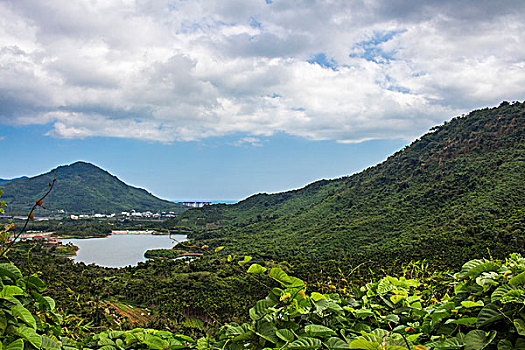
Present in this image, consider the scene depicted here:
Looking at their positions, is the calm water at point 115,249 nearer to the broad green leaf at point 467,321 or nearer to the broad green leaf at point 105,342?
the broad green leaf at point 105,342

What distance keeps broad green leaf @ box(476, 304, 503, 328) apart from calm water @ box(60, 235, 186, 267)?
25.3 m

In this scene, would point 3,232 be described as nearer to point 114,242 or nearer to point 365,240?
point 365,240

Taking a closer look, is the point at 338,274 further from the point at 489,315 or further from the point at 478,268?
the point at 489,315

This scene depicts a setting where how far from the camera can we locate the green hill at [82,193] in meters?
86.4

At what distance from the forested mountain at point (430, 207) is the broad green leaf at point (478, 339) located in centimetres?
1615

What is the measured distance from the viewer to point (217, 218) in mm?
63000

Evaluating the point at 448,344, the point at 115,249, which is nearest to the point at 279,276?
the point at 448,344

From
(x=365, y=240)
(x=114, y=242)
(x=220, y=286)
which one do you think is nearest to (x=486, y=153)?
(x=365, y=240)

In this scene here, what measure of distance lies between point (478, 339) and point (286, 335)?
55cm

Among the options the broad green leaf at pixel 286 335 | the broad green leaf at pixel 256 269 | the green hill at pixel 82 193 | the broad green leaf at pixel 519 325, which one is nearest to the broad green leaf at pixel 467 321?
the broad green leaf at pixel 519 325

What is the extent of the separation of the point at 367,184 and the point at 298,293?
3975 cm

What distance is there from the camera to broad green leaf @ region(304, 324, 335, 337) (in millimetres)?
1052

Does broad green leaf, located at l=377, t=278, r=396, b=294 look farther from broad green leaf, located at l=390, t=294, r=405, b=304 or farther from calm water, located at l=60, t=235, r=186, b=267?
calm water, located at l=60, t=235, r=186, b=267

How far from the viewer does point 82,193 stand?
314 ft
